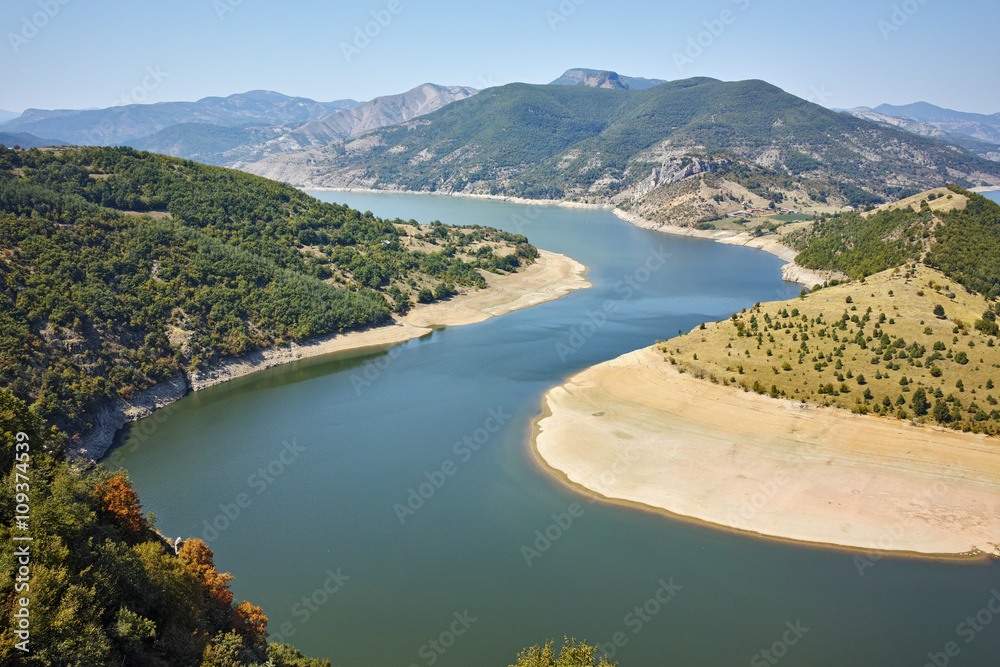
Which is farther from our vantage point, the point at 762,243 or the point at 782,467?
the point at 762,243

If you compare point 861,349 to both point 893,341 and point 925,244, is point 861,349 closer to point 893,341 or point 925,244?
point 893,341

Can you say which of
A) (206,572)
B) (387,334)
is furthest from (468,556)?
(387,334)

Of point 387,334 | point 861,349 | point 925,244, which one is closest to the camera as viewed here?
point 861,349

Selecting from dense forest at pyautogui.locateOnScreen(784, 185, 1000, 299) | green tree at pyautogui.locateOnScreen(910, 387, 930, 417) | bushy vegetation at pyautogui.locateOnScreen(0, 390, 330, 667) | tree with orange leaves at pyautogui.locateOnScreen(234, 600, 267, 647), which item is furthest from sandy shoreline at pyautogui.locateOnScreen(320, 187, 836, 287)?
bushy vegetation at pyautogui.locateOnScreen(0, 390, 330, 667)

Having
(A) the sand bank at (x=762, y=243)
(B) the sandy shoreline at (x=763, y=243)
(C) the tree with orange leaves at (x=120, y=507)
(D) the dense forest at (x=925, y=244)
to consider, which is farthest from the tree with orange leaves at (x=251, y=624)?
(B) the sandy shoreline at (x=763, y=243)

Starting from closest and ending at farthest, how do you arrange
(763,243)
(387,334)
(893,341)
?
(893,341)
(387,334)
(763,243)

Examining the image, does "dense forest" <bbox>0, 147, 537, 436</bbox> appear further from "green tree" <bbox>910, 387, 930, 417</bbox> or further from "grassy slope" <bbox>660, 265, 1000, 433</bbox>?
"green tree" <bbox>910, 387, 930, 417</bbox>

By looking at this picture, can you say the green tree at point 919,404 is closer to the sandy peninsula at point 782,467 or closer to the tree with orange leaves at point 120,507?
the sandy peninsula at point 782,467
